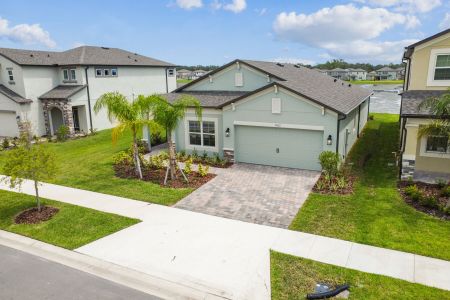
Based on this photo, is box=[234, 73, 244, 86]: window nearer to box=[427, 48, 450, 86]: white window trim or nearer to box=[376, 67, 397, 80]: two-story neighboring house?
box=[427, 48, 450, 86]: white window trim

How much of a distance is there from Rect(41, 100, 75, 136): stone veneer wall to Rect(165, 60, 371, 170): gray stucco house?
34.4 ft

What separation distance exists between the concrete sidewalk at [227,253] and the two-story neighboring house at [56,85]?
1879 centimetres

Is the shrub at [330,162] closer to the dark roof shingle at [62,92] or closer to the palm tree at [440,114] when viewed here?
the palm tree at [440,114]

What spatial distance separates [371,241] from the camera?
31.7ft

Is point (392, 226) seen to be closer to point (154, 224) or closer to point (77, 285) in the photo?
point (154, 224)

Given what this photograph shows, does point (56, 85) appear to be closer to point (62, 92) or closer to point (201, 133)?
point (62, 92)

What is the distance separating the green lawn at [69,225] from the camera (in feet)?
33.9

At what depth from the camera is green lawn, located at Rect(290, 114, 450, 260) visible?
9555 millimetres

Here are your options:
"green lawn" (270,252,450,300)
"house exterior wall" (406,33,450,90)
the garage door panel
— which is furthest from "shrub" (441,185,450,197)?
"green lawn" (270,252,450,300)

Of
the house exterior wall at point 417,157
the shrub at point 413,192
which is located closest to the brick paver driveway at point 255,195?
the shrub at point 413,192

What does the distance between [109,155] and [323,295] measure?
54.4ft

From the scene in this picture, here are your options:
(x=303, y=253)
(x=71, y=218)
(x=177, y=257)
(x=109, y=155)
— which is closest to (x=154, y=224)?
(x=177, y=257)

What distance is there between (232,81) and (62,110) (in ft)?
47.0

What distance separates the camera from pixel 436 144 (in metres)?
15.1
